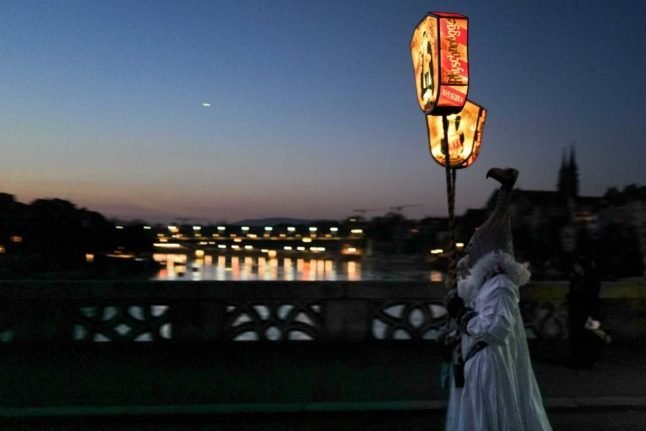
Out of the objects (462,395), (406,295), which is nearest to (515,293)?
(462,395)

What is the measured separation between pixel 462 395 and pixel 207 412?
10.4 ft

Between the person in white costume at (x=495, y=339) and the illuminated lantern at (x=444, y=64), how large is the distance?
326 centimetres

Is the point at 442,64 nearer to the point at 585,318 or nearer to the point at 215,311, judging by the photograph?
the point at 585,318

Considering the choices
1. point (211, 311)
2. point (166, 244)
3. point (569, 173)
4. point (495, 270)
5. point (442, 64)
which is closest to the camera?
point (495, 270)

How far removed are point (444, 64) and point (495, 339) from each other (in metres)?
4.30

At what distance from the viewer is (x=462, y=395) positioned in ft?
13.8

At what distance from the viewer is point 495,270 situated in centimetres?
403

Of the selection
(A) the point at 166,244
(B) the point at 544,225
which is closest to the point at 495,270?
(B) the point at 544,225

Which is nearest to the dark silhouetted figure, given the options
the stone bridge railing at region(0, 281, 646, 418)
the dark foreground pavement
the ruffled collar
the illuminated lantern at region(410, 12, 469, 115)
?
the dark foreground pavement

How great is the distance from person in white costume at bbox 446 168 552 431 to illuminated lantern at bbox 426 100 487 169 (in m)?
4.98

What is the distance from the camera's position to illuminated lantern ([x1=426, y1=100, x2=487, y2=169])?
30.3 ft

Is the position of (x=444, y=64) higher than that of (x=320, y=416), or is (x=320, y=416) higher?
(x=444, y=64)

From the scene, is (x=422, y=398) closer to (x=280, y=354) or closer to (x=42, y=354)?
(x=280, y=354)

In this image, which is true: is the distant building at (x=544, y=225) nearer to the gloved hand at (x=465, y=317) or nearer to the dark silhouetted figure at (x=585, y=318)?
the dark silhouetted figure at (x=585, y=318)
